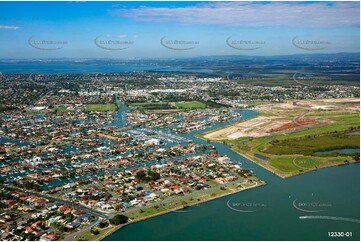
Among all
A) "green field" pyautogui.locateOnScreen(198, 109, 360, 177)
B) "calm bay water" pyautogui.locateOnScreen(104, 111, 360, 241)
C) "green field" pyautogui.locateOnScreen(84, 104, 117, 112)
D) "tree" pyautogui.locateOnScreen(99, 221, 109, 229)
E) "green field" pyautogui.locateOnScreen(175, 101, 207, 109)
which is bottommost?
"calm bay water" pyautogui.locateOnScreen(104, 111, 360, 241)

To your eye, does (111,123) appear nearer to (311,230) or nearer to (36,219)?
(36,219)

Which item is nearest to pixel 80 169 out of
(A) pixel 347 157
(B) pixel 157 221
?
(B) pixel 157 221

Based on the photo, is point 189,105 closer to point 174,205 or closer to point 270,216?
point 174,205

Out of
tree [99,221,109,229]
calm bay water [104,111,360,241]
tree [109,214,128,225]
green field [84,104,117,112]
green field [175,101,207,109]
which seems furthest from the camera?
green field [175,101,207,109]

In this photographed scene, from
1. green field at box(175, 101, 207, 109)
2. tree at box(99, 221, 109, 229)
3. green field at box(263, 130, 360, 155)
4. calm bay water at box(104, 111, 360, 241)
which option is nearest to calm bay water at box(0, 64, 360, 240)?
calm bay water at box(104, 111, 360, 241)

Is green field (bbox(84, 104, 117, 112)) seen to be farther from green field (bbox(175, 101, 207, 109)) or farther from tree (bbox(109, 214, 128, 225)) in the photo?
tree (bbox(109, 214, 128, 225))

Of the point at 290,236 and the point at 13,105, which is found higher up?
the point at 13,105
